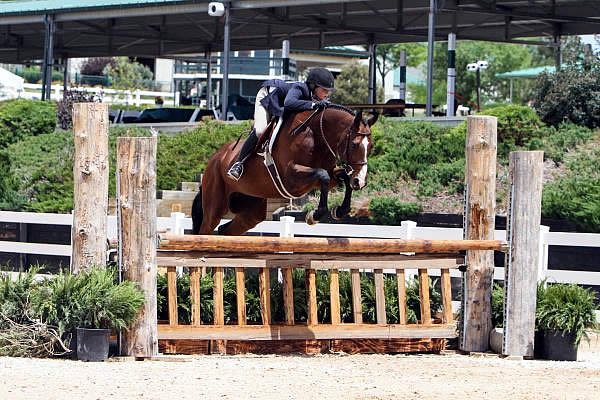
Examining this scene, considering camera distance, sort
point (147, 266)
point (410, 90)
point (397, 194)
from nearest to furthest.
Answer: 1. point (147, 266)
2. point (397, 194)
3. point (410, 90)

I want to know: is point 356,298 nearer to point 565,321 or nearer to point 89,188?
point 565,321

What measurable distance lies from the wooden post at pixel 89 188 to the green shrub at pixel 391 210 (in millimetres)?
7874

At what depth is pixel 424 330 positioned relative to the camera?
9320 millimetres

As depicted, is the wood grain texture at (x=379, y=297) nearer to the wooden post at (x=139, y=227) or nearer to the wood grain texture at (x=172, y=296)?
the wood grain texture at (x=172, y=296)

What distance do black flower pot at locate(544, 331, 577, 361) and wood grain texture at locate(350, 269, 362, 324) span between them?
5.07 ft

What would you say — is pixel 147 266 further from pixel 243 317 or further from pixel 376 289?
pixel 376 289

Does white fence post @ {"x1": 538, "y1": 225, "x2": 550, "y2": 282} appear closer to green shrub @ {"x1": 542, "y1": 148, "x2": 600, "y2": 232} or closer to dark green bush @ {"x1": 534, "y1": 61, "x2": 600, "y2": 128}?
green shrub @ {"x1": 542, "y1": 148, "x2": 600, "y2": 232}

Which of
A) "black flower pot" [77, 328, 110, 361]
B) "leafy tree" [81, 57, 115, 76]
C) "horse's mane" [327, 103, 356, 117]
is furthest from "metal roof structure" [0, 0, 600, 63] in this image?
"leafy tree" [81, 57, 115, 76]

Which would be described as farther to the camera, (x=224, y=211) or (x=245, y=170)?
(x=224, y=211)

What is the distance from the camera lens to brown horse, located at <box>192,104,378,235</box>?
9014 mm

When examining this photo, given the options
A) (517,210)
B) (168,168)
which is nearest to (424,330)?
(517,210)

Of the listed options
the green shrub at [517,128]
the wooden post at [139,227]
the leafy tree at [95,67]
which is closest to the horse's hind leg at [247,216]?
the wooden post at [139,227]

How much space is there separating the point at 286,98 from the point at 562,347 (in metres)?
3.07

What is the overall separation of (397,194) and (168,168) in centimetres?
424
